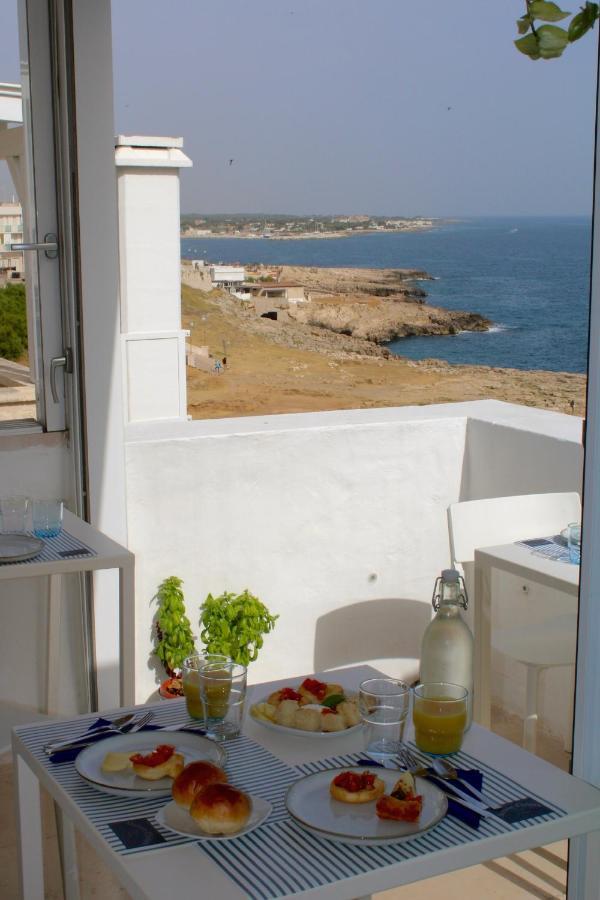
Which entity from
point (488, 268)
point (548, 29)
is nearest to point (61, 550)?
point (548, 29)

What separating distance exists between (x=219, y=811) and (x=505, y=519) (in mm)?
1647

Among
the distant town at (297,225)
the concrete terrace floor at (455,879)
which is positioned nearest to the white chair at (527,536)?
the concrete terrace floor at (455,879)

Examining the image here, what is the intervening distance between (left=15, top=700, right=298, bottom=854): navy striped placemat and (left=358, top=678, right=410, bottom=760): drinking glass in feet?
0.28

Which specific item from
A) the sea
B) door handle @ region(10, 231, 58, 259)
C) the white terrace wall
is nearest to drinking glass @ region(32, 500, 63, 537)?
the white terrace wall

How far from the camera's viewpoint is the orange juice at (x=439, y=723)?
99cm

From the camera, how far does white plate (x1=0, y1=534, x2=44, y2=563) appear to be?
1.83 metres

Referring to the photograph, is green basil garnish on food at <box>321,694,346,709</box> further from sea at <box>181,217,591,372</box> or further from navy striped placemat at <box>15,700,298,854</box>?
sea at <box>181,217,591,372</box>

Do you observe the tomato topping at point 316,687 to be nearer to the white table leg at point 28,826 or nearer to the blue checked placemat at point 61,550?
the white table leg at point 28,826

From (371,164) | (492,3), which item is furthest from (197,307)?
(492,3)

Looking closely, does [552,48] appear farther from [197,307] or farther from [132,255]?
[197,307]

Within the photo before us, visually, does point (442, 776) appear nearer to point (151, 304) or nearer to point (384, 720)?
point (384, 720)

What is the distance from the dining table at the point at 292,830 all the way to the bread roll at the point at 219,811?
1cm

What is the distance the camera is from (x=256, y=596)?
9.24 ft

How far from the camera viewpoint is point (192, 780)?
2.89 ft
